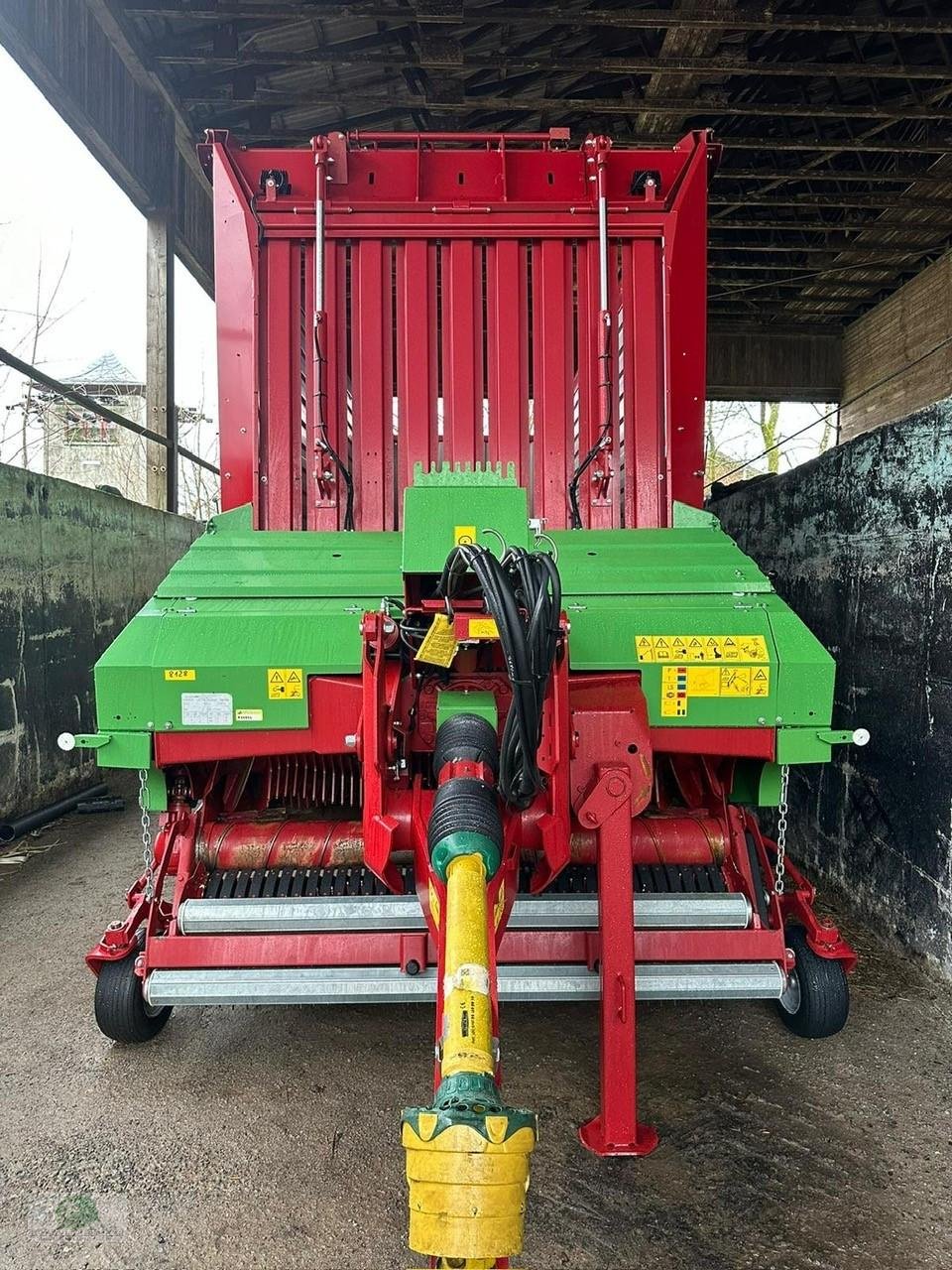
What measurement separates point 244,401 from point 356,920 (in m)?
2.09

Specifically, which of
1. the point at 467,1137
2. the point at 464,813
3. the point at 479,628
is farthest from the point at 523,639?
the point at 467,1137

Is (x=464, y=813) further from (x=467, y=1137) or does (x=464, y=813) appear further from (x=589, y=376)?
(x=589, y=376)

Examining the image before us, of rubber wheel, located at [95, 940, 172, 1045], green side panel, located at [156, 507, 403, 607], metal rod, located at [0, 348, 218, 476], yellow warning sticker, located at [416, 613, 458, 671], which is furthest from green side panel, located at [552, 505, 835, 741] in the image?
metal rod, located at [0, 348, 218, 476]

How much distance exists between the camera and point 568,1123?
7.50 ft

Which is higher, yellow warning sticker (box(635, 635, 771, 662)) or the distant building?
the distant building

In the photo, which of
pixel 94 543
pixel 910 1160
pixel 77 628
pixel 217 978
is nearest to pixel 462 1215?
pixel 217 978

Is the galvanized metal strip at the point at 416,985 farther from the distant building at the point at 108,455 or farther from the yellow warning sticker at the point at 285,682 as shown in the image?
the distant building at the point at 108,455

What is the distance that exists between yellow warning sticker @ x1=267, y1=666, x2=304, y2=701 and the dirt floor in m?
1.20

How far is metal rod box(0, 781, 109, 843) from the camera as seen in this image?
4.62m

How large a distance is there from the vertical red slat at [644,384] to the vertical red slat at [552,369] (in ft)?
0.78

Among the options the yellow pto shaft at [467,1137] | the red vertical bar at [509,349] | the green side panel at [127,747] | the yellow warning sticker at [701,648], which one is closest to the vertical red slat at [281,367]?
the red vertical bar at [509,349]

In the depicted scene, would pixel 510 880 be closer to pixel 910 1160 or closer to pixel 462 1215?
pixel 462 1215

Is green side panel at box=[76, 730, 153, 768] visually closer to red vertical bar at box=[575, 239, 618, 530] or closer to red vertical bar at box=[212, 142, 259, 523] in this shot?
red vertical bar at box=[212, 142, 259, 523]

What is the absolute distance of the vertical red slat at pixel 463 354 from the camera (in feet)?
10.9
